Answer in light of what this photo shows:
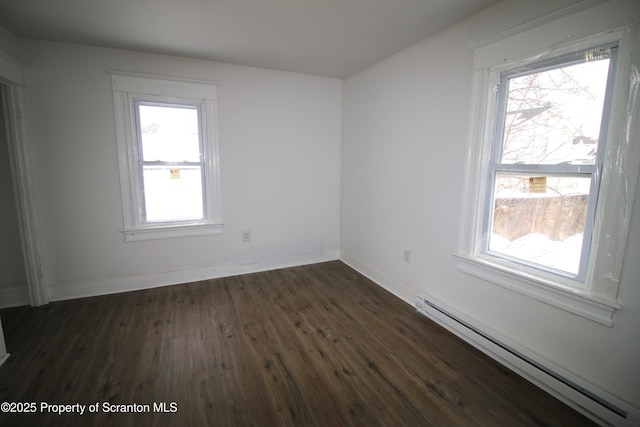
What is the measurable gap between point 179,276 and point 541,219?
→ 3.60 m

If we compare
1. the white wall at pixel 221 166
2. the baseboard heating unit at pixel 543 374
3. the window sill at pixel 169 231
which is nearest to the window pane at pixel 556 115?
the baseboard heating unit at pixel 543 374

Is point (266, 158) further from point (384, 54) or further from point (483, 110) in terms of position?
point (483, 110)

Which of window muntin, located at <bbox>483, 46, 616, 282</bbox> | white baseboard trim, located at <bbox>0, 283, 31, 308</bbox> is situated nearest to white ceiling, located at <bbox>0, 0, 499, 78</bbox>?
window muntin, located at <bbox>483, 46, 616, 282</bbox>

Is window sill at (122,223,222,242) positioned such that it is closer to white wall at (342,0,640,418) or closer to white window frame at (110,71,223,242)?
white window frame at (110,71,223,242)

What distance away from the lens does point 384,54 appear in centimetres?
308

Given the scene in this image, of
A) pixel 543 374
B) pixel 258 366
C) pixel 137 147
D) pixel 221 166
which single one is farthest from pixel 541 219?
pixel 137 147

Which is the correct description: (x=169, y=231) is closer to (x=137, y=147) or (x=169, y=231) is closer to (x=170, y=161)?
(x=170, y=161)

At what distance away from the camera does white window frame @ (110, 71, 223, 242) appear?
305 cm

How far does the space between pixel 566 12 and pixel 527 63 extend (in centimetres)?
31

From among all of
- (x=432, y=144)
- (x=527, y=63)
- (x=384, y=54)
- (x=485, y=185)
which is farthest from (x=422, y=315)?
(x=384, y=54)

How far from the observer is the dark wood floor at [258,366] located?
1.69 meters

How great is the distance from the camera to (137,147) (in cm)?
→ 316

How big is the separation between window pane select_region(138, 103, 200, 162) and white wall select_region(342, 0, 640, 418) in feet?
6.52

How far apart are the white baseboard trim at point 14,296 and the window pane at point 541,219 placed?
4.41 meters
